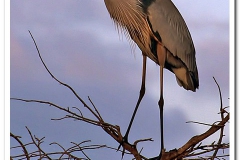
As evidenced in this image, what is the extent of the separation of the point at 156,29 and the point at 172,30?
0.23 feet

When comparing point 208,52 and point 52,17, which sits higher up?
point 52,17

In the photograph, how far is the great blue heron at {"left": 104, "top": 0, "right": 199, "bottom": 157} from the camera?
4.76 ft

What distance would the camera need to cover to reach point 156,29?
146 cm

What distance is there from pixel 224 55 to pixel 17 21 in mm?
652

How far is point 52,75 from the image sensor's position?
136 centimetres

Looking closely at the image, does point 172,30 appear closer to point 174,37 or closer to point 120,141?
point 174,37

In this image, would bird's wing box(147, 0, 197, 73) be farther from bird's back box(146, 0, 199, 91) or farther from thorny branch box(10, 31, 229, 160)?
thorny branch box(10, 31, 229, 160)
